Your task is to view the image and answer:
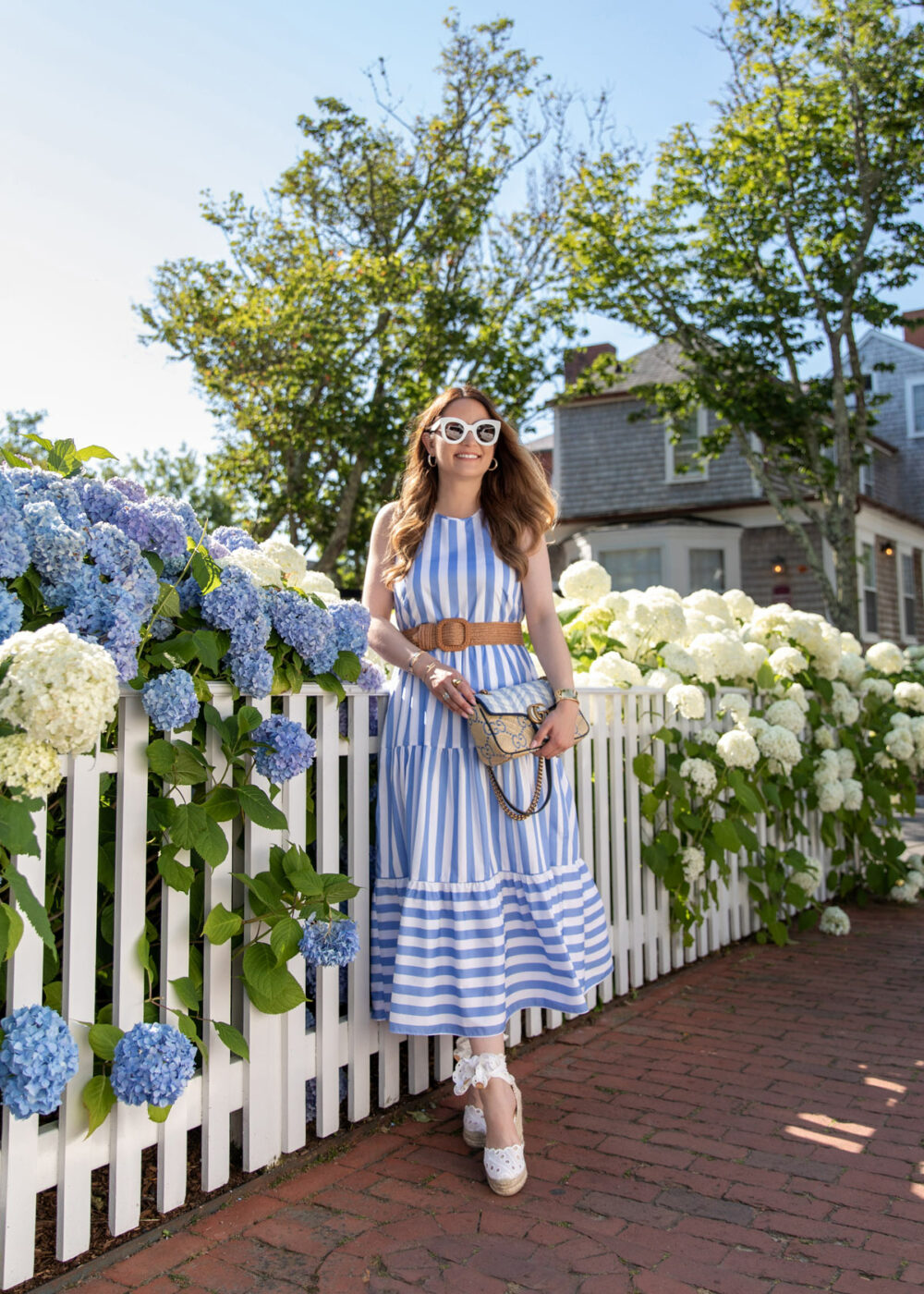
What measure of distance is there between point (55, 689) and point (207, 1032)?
1052 millimetres

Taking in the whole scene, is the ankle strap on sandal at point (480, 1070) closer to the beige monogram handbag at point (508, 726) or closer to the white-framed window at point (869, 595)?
the beige monogram handbag at point (508, 726)

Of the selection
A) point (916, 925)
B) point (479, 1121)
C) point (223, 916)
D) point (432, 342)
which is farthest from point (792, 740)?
point (432, 342)

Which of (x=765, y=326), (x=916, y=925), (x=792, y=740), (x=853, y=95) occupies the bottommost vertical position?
(x=916, y=925)

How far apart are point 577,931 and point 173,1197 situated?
3.76 feet

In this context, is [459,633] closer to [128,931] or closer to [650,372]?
[128,931]

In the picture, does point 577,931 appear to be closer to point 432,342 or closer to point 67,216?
point 67,216

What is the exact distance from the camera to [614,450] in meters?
19.3

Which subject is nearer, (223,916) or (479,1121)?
(223,916)

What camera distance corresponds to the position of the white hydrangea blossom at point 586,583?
4746mm

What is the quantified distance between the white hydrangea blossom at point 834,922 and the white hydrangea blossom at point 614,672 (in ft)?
5.99

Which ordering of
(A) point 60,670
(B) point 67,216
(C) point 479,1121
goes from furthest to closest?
(B) point 67,216, (C) point 479,1121, (A) point 60,670

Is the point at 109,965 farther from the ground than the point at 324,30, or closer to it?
closer to it

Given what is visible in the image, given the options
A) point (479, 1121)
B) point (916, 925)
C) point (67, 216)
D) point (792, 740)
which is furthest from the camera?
point (67, 216)

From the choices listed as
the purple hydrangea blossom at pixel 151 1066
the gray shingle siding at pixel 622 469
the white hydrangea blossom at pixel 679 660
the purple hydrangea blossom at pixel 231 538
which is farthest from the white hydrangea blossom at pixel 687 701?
the gray shingle siding at pixel 622 469
